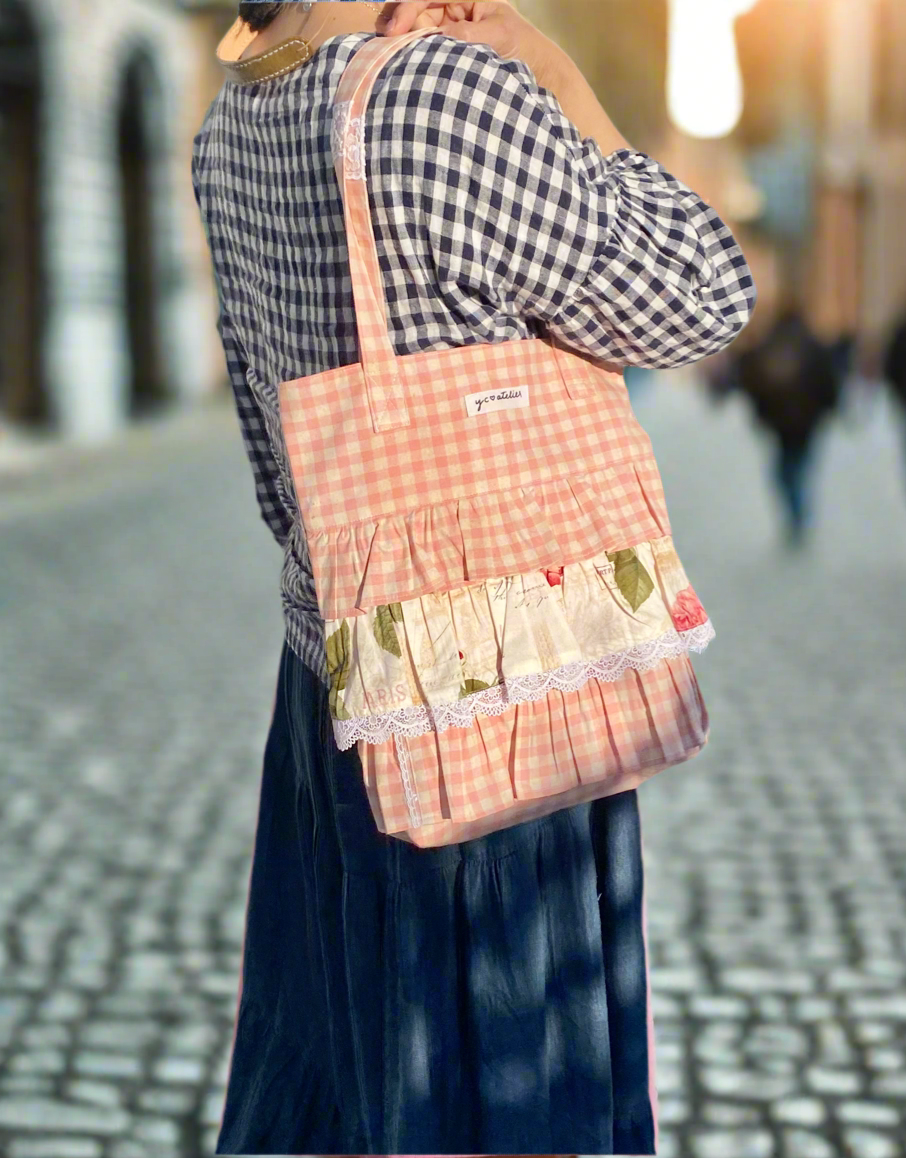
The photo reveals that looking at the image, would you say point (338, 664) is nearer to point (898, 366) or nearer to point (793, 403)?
point (793, 403)

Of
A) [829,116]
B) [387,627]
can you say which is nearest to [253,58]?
[387,627]

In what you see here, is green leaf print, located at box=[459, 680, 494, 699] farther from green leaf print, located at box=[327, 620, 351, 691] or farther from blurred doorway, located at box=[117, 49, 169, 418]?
blurred doorway, located at box=[117, 49, 169, 418]

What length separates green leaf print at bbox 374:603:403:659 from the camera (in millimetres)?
1531

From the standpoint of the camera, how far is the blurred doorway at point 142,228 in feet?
70.0

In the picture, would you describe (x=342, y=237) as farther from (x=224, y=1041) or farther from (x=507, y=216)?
(x=224, y=1041)

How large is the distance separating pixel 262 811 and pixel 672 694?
592 mm

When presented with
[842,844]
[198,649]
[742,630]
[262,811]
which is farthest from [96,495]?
[262,811]

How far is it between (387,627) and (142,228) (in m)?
21.7

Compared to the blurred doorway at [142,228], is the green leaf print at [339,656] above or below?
above

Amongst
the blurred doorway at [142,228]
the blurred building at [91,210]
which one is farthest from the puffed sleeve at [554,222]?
the blurred doorway at [142,228]

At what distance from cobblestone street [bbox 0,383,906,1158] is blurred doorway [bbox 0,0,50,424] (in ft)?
30.9

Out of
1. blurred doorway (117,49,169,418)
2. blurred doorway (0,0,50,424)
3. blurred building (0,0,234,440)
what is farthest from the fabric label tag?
blurred doorway (117,49,169,418)

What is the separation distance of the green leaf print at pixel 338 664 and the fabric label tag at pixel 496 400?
10.3 inches

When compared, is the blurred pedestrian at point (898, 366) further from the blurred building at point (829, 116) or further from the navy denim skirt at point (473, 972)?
the blurred building at point (829, 116)
